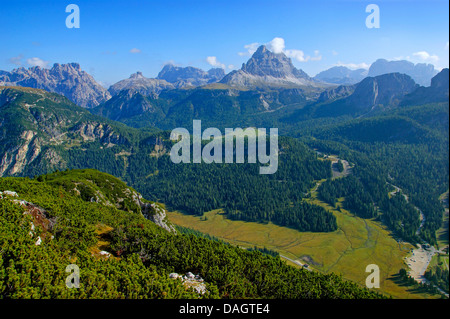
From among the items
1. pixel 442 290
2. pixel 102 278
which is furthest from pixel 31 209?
pixel 442 290

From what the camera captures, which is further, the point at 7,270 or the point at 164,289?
the point at 164,289

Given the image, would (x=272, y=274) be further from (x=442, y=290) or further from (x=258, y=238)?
(x=258, y=238)

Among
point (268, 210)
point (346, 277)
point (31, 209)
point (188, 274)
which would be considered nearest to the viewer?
point (188, 274)

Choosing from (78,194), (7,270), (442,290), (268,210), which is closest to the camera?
(7,270)

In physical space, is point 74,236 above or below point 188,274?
above

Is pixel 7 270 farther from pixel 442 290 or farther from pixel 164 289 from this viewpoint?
pixel 442 290

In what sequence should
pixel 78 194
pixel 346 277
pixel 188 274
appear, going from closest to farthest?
1. pixel 188 274
2. pixel 78 194
3. pixel 346 277

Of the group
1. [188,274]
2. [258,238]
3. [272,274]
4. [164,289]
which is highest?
[164,289]
